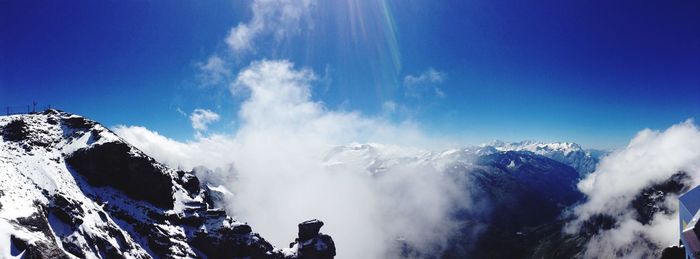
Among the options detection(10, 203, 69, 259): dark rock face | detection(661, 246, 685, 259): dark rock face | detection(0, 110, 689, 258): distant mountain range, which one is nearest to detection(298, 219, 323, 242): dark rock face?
detection(0, 110, 689, 258): distant mountain range

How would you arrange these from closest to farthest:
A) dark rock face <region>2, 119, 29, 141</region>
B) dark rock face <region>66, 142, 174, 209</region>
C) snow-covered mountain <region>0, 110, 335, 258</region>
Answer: snow-covered mountain <region>0, 110, 335, 258</region>, dark rock face <region>2, 119, 29, 141</region>, dark rock face <region>66, 142, 174, 209</region>

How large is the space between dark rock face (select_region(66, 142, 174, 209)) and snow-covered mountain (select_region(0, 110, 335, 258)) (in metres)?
0.30

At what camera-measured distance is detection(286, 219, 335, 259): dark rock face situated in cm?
16500

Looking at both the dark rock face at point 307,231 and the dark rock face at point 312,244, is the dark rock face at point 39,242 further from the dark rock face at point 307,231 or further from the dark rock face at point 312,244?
the dark rock face at point 307,231

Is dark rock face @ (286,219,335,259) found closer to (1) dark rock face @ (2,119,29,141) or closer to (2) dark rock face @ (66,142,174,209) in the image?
(2) dark rock face @ (66,142,174,209)

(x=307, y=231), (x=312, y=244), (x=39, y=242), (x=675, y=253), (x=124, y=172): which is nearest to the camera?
(x=39, y=242)

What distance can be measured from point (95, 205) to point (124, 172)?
22.9m

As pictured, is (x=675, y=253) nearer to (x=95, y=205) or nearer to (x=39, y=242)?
(x=39, y=242)

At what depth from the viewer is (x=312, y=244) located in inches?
6609

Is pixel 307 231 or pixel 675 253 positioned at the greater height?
pixel 307 231

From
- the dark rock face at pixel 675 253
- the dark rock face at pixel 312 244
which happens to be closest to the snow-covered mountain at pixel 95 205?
the dark rock face at pixel 312 244

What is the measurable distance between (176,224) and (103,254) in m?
42.3

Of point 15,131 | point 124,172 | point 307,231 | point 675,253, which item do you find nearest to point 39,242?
point 124,172

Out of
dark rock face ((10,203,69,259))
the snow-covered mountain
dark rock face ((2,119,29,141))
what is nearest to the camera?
dark rock face ((10,203,69,259))
